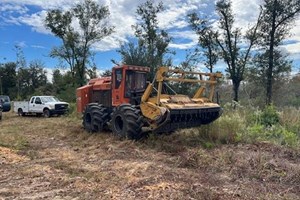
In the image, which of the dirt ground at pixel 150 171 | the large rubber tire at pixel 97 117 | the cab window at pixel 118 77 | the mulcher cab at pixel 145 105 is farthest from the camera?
the large rubber tire at pixel 97 117

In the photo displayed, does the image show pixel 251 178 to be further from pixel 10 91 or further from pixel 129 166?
pixel 10 91

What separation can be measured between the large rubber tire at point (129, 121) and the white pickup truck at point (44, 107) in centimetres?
1289

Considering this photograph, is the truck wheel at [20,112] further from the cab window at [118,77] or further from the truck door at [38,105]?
the cab window at [118,77]

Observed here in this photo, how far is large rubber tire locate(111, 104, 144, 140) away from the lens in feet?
31.3

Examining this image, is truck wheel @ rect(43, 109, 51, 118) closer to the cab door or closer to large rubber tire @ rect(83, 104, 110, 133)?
large rubber tire @ rect(83, 104, 110, 133)

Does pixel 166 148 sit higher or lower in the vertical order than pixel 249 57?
lower

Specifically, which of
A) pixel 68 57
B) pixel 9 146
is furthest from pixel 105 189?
pixel 68 57

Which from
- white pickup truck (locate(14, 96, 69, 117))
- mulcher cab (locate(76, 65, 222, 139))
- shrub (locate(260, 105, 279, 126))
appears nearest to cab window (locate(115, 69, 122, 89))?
mulcher cab (locate(76, 65, 222, 139))

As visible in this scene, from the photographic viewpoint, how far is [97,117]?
11688mm

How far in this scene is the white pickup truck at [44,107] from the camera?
22.1m

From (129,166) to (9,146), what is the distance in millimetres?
4781

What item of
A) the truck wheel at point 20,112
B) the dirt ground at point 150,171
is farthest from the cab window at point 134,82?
the truck wheel at point 20,112

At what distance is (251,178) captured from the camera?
5957 mm

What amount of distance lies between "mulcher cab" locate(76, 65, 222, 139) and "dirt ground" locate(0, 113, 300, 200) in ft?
1.85
